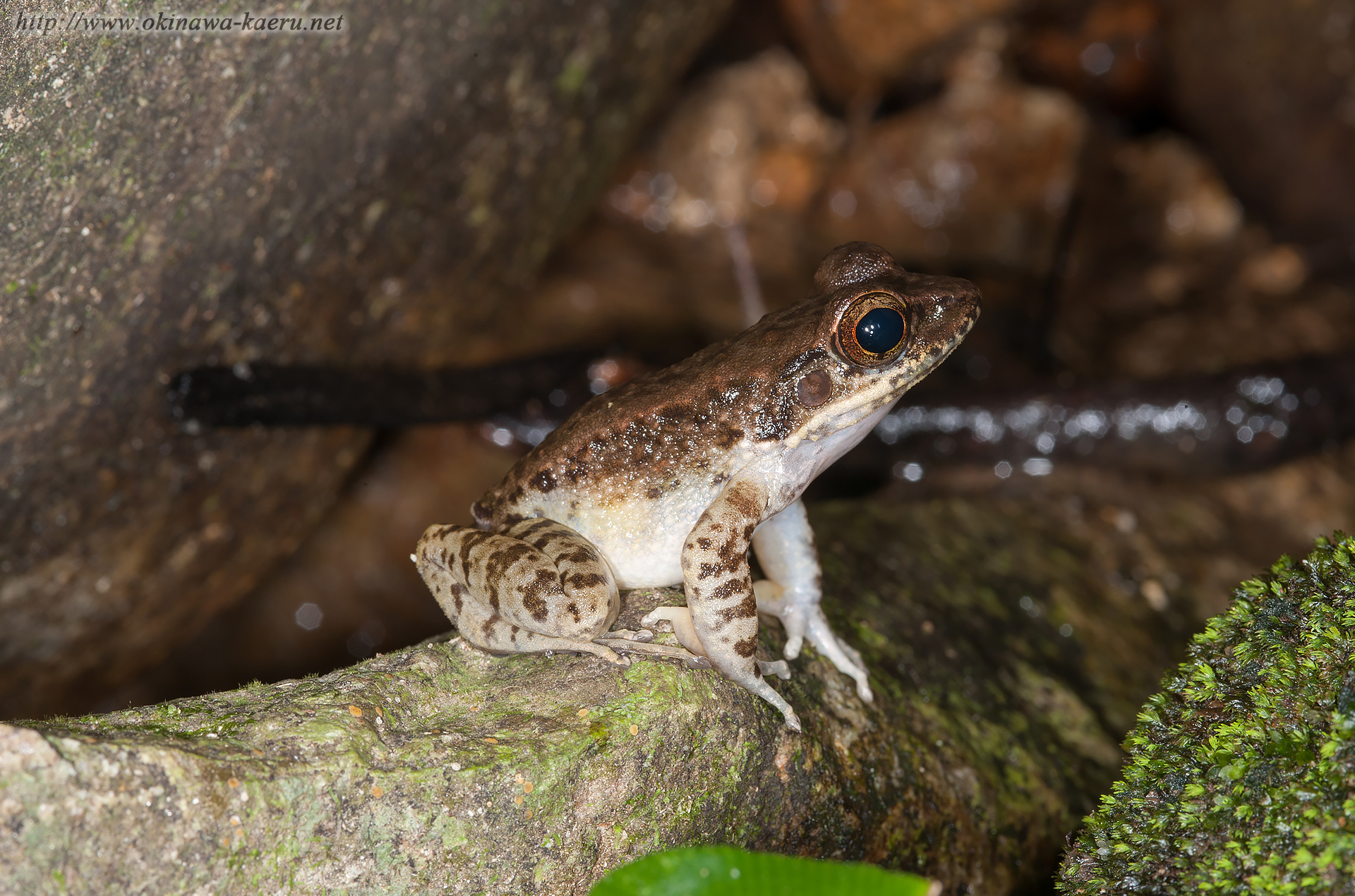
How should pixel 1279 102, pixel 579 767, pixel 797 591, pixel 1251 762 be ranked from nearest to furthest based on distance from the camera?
pixel 1251 762 < pixel 579 767 < pixel 797 591 < pixel 1279 102

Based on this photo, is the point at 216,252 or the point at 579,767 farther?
the point at 216,252

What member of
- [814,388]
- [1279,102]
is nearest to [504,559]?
[814,388]

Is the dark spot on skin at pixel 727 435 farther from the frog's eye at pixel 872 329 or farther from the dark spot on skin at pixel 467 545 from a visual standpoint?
the dark spot on skin at pixel 467 545

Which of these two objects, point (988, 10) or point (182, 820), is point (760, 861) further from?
point (988, 10)

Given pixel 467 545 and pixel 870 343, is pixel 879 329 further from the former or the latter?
pixel 467 545

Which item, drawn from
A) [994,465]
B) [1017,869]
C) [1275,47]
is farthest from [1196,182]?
[1017,869]

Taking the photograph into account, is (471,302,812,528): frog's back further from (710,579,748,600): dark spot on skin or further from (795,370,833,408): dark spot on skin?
(710,579,748,600): dark spot on skin

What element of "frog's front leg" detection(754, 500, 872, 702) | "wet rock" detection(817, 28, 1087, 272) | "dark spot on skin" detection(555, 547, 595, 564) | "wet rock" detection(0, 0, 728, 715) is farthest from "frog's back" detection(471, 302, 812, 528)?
"wet rock" detection(817, 28, 1087, 272)
